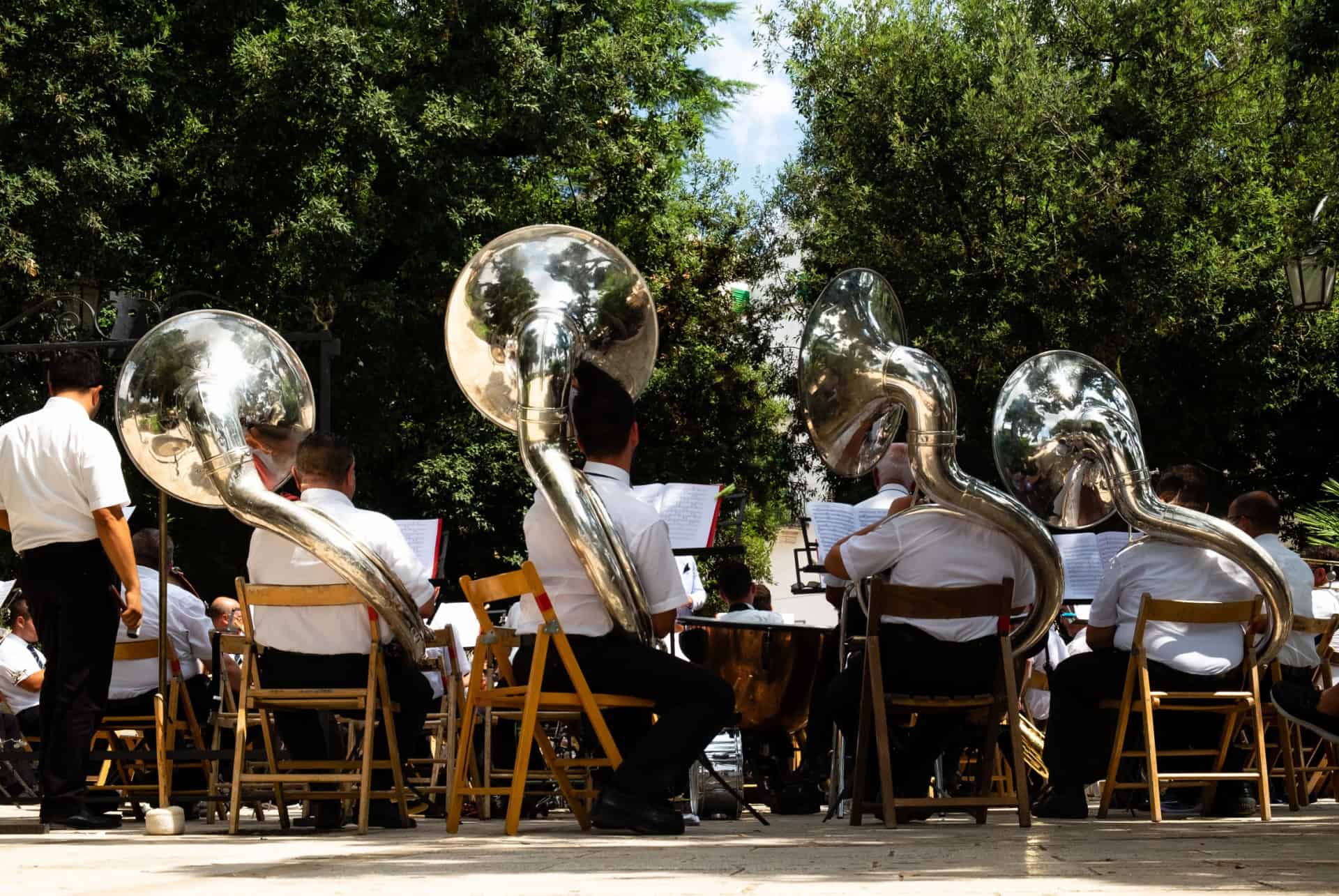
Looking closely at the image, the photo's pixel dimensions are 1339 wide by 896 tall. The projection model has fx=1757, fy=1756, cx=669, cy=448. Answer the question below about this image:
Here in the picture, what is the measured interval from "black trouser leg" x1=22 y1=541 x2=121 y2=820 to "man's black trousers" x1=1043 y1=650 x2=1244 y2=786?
3.68 m

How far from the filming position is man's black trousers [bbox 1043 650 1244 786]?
689 cm

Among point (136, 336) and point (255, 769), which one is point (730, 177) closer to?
point (136, 336)

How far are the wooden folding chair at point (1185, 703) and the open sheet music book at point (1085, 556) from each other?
1095 millimetres

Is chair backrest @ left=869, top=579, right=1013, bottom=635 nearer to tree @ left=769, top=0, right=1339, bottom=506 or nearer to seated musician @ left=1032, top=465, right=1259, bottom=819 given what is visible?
seated musician @ left=1032, top=465, right=1259, bottom=819

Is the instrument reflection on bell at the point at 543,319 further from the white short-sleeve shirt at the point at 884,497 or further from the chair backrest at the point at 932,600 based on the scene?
the chair backrest at the point at 932,600

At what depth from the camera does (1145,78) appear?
20922 millimetres

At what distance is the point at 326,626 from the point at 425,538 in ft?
7.83

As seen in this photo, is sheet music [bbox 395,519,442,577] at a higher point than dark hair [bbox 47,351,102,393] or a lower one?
lower

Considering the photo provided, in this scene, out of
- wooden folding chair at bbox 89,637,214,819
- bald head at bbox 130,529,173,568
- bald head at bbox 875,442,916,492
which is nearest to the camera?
wooden folding chair at bbox 89,637,214,819

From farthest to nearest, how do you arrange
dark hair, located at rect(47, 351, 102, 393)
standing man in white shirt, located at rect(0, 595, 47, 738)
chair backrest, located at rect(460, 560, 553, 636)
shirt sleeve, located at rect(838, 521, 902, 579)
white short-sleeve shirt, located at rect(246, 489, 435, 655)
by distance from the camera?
standing man in white shirt, located at rect(0, 595, 47, 738)
dark hair, located at rect(47, 351, 102, 393)
shirt sleeve, located at rect(838, 521, 902, 579)
white short-sleeve shirt, located at rect(246, 489, 435, 655)
chair backrest, located at rect(460, 560, 553, 636)

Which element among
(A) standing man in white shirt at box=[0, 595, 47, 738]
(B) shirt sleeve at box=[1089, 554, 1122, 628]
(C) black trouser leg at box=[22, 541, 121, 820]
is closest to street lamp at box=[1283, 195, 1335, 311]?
(B) shirt sleeve at box=[1089, 554, 1122, 628]

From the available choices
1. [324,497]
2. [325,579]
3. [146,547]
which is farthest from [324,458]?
[146,547]

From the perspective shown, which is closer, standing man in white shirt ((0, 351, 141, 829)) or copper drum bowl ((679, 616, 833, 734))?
standing man in white shirt ((0, 351, 141, 829))

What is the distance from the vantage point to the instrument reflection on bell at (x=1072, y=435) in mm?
7855
